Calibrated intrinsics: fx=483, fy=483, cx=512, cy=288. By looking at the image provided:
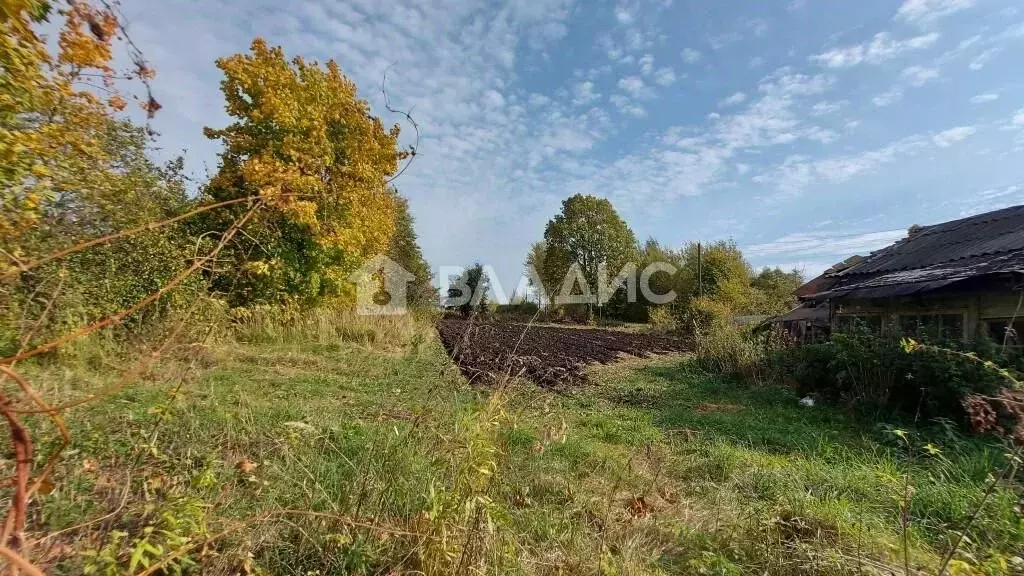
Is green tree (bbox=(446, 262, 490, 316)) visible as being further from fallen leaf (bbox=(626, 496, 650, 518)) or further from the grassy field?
fallen leaf (bbox=(626, 496, 650, 518))

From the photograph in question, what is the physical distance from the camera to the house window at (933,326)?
21.3ft

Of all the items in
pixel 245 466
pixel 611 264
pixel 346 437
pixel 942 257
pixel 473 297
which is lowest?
pixel 346 437

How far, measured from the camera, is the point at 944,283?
7102mm

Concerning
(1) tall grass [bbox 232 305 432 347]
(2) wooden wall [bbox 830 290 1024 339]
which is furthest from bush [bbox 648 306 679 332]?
(1) tall grass [bbox 232 305 432 347]

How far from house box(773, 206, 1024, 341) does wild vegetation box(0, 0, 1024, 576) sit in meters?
2.08

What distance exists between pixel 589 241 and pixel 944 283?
893 inches

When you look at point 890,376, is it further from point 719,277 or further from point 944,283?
point 719,277

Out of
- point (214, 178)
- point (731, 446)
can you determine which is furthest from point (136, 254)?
point (731, 446)

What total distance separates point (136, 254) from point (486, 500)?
24.1ft

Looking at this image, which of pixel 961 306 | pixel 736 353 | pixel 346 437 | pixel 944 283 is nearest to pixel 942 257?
pixel 961 306

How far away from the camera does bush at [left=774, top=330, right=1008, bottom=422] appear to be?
17.4ft

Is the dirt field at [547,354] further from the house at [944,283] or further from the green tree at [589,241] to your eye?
Result: the green tree at [589,241]

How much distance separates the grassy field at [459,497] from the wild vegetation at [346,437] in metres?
0.02

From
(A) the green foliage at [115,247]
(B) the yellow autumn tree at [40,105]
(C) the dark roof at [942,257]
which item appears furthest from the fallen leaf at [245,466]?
(C) the dark roof at [942,257]
